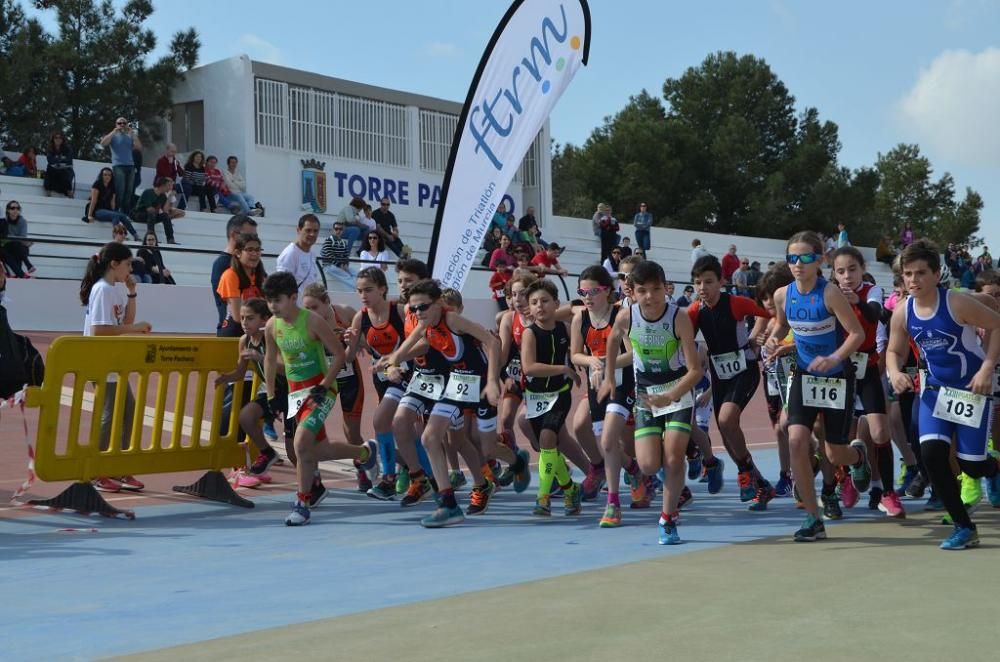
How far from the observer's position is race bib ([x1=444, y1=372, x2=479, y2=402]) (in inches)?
366

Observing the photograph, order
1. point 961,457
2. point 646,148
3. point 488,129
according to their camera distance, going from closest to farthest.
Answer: point 961,457 → point 488,129 → point 646,148

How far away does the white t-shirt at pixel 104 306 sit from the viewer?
1020cm

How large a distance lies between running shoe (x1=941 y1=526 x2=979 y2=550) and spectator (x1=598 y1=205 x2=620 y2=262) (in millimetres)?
22886

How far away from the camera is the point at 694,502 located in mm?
10203

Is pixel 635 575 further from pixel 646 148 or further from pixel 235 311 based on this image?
pixel 646 148

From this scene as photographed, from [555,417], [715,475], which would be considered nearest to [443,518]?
[555,417]

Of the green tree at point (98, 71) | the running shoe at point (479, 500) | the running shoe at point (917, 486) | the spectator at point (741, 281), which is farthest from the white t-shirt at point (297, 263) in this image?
the green tree at point (98, 71)

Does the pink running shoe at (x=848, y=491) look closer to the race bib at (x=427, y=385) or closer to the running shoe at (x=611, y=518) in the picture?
the running shoe at (x=611, y=518)

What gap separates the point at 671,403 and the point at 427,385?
2184mm

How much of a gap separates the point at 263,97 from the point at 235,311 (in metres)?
20.2

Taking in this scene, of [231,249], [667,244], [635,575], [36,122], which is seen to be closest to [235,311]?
[231,249]

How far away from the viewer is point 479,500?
9453mm

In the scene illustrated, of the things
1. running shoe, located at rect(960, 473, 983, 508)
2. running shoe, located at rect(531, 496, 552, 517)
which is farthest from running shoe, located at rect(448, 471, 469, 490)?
running shoe, located at rect(960, 473, 983, 508)

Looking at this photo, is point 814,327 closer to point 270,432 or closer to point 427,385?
point 427,385
